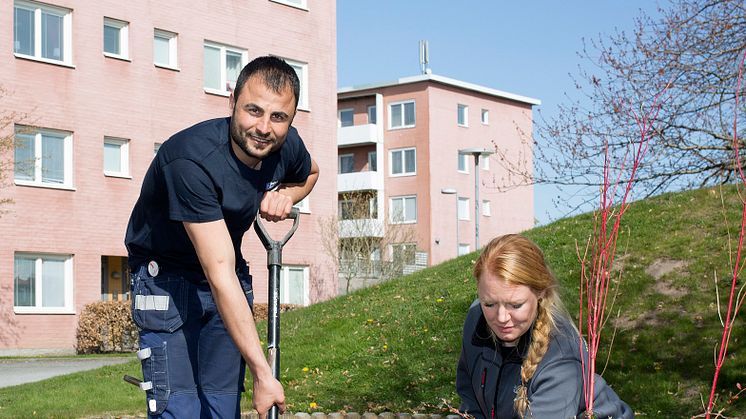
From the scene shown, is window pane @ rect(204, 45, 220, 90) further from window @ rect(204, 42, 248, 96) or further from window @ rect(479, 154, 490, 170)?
window @ rect(479, 154, 490, 170)

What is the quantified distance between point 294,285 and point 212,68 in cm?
661

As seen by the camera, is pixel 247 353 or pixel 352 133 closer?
pixel 247 353

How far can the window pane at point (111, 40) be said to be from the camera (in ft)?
75.9

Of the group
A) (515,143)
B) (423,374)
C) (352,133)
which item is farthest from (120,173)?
(515,143)

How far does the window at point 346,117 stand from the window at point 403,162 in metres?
3.33

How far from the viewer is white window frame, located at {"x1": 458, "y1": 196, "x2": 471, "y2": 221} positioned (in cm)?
4738

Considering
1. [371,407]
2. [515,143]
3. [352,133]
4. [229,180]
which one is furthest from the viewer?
[515,143]

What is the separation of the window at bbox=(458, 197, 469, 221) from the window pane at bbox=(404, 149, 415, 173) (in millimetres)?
2838

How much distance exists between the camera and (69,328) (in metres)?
21.5

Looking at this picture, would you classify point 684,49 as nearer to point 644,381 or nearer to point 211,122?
point 644,381

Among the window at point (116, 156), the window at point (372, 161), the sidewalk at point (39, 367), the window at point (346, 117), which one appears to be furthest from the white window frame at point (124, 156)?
the window at point (346, 117)

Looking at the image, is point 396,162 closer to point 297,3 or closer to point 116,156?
point 297,3

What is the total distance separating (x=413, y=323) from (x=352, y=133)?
36913mm

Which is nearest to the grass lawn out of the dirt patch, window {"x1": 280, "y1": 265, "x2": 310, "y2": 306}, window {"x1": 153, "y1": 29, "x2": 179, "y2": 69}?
the dirt patch
